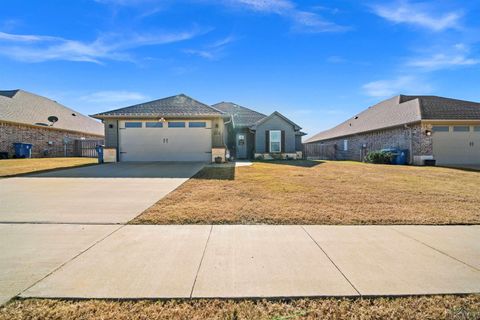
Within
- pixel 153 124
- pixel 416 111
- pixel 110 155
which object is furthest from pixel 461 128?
pixel 110 155

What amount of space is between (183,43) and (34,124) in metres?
16.2

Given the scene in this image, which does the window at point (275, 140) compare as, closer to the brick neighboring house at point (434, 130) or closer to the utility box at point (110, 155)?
the brick neighboring house at point (434, 130)

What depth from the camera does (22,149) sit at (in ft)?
60.2

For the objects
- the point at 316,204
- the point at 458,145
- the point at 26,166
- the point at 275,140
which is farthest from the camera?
the point at 275,140

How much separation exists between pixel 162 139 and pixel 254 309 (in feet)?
47.7

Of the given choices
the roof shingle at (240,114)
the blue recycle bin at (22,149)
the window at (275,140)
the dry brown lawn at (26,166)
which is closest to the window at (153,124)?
the dry brown lawn at (26,166)

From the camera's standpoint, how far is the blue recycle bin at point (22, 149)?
59.5 feet

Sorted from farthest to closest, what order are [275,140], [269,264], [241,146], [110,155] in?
[241,146] → [275,140] → [110,155] → [269,264]

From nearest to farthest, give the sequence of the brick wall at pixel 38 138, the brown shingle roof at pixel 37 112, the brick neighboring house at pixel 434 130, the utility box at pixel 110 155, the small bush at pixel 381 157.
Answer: the utility box at pixel 110 155
the brick neighboring house at pixel 434 130
the small bush at pixel 381 157
the brick wall at pixel 38 138
the brown shingle roof at pixel 37 112

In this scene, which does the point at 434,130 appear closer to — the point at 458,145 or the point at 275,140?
the point at 458,145

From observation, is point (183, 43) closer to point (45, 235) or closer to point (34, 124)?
point (45, 235)

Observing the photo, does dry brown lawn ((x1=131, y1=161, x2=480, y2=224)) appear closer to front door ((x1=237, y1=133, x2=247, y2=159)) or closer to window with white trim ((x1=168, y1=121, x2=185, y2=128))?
window with white trim ((x1=168, y1=121, x2=185, y2=128))

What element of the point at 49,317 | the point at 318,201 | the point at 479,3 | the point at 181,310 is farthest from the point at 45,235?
the point at 479,3

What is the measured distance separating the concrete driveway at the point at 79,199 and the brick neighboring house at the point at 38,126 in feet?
44.3
